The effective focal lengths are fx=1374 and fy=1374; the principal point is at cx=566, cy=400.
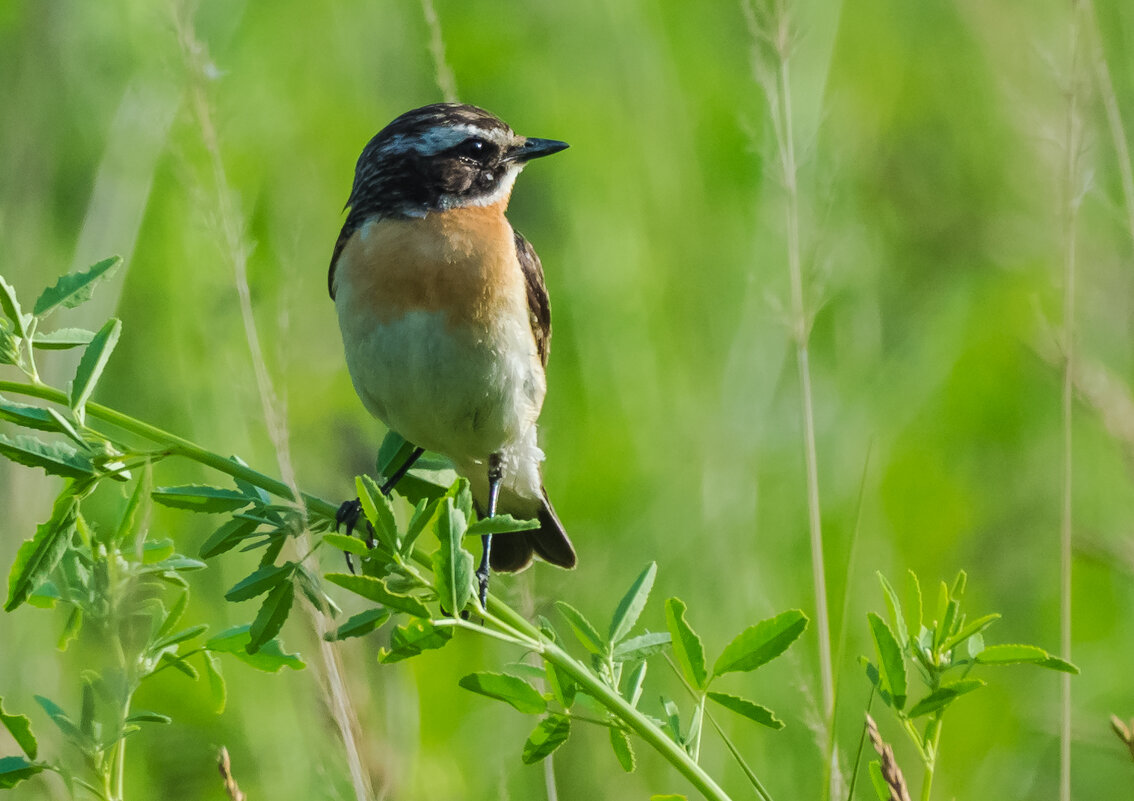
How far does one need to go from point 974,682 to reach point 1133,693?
3002 mm

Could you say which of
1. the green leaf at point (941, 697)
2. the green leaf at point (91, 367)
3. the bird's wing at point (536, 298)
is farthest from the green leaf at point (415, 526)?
the bird's wing at point (536, 298)

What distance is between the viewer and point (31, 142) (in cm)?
522

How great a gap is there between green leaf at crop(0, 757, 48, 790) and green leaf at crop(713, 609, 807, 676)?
0.98 m

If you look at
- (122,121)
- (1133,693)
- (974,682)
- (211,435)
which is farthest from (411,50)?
(974,682)

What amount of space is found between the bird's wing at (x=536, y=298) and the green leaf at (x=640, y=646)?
1800 mm

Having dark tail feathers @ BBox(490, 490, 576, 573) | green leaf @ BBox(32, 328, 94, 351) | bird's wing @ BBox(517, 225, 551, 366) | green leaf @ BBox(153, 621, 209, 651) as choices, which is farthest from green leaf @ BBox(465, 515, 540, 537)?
dark tail feathers @ BBox(490, 490, 576, 573)

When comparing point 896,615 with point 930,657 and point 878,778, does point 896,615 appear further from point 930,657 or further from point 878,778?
point 878,778

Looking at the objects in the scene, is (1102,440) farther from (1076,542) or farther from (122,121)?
(122,121)

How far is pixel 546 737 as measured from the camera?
6.88 ft

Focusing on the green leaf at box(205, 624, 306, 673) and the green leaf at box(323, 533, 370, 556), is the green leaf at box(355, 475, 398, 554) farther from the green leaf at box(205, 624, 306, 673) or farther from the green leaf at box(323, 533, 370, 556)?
the green leaf at box(205, 624, 306, 673)

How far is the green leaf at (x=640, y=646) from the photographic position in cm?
213

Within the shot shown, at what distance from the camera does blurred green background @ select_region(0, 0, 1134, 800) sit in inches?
167

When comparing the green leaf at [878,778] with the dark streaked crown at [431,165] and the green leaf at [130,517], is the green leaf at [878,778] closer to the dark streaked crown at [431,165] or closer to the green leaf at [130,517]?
the green leaf at [130,517]

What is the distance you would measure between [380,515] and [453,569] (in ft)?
0.43
